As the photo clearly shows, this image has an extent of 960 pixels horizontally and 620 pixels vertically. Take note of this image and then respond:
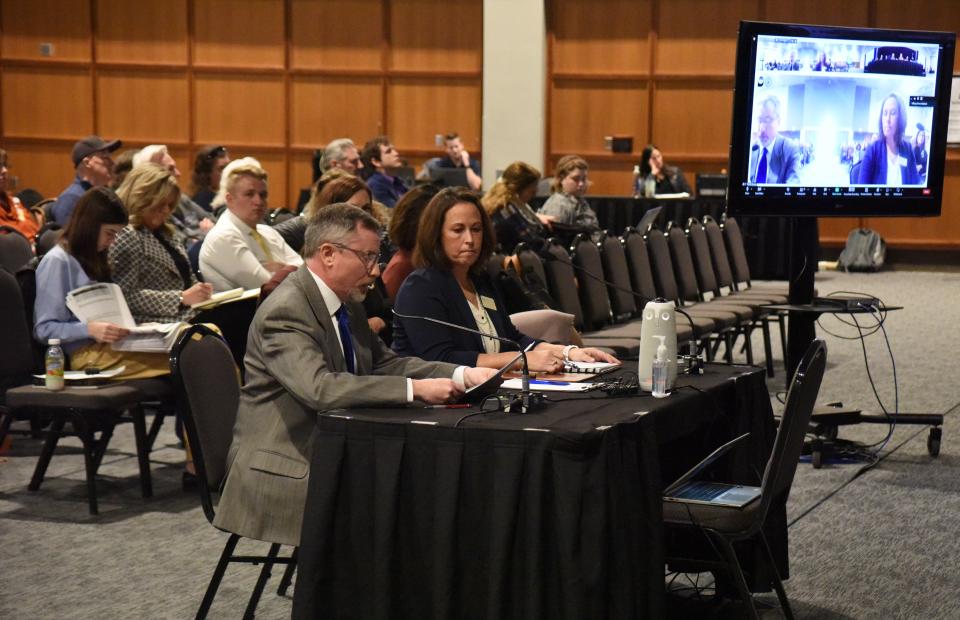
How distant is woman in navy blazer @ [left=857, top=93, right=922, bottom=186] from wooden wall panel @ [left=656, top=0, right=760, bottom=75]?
953 centimetres

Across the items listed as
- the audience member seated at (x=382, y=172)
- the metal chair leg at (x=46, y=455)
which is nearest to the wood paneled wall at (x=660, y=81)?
the audience member seated at (x=382, y=172)

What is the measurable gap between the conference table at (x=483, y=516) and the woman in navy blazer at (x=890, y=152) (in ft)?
9.51

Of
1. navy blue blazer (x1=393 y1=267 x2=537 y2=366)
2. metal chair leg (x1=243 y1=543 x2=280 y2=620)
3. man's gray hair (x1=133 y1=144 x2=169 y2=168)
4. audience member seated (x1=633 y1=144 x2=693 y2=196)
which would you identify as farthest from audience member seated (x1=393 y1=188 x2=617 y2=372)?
audience member seated (x1=633 y1=144 x2=693 y2=196)

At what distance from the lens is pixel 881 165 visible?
554 centimetres

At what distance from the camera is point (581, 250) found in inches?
271

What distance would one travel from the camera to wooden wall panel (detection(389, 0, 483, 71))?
15.4 metres

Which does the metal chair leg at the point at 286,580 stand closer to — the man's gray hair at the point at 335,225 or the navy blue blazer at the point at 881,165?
the man's gray hair at the point at 335,225

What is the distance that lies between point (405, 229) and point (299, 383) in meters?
2.04

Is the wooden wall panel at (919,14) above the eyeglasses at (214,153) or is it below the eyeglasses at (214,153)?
above

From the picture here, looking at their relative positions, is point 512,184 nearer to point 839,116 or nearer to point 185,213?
point 185,213

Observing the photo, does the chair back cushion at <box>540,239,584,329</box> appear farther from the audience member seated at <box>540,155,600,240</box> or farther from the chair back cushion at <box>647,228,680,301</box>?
the audience member seated at <box>540,155,600,240</box>

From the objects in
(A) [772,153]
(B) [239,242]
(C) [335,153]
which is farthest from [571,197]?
(A) [772,153]

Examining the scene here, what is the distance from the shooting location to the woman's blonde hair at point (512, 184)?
855 cm

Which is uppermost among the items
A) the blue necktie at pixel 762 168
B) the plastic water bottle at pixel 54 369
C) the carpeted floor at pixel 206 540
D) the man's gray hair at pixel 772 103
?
the man's gray hair at pixel 772 103
